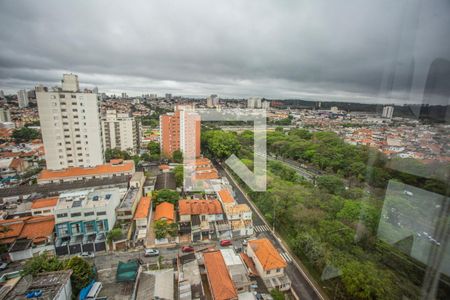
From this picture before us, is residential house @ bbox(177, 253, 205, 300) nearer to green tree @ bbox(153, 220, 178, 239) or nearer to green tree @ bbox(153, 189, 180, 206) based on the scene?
green tree @ bbox(153, 220, 178, 239)

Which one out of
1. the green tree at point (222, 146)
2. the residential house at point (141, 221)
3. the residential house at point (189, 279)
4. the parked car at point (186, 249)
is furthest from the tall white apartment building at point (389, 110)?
the green tree at point (222, 146)

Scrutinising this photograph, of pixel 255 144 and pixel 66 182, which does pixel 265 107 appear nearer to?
pixel 255 144

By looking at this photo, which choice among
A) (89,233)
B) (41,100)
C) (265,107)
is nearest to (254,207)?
(89,233)

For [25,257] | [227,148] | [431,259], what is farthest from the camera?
[227,148]

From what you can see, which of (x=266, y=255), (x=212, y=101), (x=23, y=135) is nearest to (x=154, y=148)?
(x=23, y=135)

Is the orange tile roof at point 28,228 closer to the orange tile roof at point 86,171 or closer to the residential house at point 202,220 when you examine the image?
the orange tile roof at point 86,171

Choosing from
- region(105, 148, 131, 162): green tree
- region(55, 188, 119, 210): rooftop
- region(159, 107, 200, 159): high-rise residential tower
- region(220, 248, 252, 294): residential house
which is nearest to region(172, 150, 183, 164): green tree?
region(159, 107, 200, 159): high-rise residential tower
